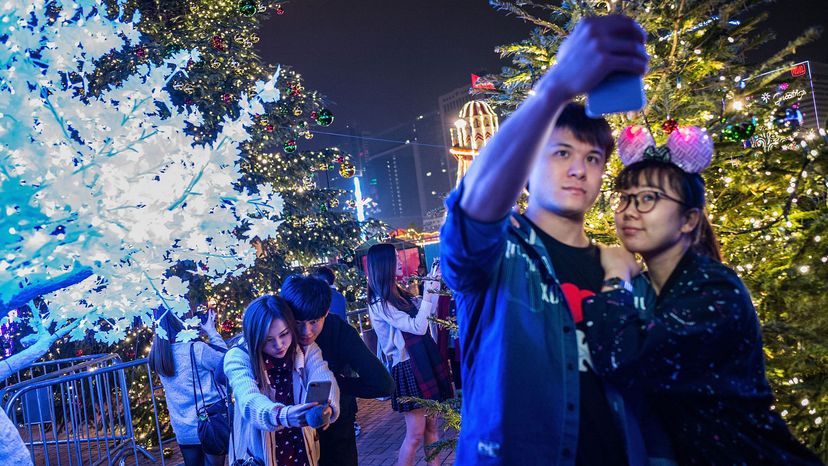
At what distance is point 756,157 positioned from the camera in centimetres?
282

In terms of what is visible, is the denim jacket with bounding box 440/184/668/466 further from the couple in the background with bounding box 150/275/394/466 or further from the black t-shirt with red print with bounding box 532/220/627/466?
the couple in the background with bounding box 150/275/394/466

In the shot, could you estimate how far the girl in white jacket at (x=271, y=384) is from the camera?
117 inches

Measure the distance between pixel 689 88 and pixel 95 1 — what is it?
11.4 ft

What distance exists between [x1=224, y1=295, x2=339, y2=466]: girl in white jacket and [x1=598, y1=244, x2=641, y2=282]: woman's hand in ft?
6.20

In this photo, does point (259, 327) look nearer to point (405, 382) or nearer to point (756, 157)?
point (405, 382)

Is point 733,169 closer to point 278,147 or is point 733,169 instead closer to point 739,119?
point 739,119

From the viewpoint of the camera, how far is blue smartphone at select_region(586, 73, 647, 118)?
1061 mm

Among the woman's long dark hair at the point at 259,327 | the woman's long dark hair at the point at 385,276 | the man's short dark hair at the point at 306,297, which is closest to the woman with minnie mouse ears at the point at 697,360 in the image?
the woman's long dark hair at the point at 259,327

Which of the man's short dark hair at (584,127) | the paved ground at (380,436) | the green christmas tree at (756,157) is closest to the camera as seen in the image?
the man's short dark hair at (584,127)

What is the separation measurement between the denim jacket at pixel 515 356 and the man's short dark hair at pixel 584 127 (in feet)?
1.08

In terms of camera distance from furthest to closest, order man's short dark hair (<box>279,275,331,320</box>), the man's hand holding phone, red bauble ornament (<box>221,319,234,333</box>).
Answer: red bauble ornament (<box>221,319,234,333</box>) < man's short dark hair (<box>279,275,331,320</box>) < the man's hand holding phone

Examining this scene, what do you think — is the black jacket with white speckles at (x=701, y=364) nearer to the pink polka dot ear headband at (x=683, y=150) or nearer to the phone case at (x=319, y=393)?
the pink polka dot ear headband at (x=683, y=150)

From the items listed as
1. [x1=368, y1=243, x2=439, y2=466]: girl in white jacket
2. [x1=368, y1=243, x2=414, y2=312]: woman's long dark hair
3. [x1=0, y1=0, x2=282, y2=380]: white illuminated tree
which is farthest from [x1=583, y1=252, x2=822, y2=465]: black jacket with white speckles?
[x1=368, y1=243, x2=414, y2=312]: woman's long dark hair

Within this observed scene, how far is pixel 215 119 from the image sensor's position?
29.8 feet
